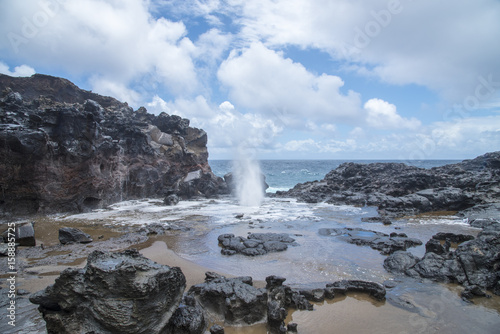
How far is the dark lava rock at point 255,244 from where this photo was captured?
37.6 ft

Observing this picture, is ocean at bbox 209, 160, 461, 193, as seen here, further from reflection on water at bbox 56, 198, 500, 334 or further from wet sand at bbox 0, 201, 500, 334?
wet sand at bbox 0, 201, 500, 334

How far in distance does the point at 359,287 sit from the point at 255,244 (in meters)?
5.24

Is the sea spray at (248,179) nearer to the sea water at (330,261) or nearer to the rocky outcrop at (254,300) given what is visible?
the sea water at (330,261)

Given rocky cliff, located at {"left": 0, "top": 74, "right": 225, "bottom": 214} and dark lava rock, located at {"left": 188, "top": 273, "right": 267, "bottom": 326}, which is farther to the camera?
rocky cliff, located at {"left": 0, "top": 74, "right": 225, "bottom": 214}

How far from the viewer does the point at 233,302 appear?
6.17 metres

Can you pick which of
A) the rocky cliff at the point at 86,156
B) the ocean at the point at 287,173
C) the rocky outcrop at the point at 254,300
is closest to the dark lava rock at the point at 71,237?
the rocky cliff at the point at 86,156

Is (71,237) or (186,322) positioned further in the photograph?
(71,237)

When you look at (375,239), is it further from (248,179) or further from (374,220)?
(248,179)

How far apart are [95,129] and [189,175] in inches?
471

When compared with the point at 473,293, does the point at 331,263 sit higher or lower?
lower

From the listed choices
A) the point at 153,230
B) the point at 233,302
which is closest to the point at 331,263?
the point at 233,302

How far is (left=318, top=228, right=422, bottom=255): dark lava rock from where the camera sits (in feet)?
38.7

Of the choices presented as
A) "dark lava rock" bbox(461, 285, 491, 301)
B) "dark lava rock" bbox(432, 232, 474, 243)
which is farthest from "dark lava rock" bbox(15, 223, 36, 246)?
"dark lava rock" bbox(432, 232, 474, 243)

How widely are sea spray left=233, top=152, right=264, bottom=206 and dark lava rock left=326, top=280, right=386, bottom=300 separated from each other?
21.4 metres
